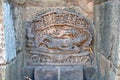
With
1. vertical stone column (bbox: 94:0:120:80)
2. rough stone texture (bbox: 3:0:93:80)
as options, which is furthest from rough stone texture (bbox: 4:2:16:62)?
vertical stone column (bbox: 94:0:120:80)

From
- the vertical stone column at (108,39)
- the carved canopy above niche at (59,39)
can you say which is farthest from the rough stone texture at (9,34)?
the vertical stone column at (108,39)

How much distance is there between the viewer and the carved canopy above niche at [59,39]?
2.75 meters

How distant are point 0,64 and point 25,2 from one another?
3.51 feet

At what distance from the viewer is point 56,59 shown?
2781mm

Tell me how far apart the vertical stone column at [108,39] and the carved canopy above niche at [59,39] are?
0.17 metres

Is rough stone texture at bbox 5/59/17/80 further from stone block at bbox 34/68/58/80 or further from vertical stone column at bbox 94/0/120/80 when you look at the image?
vertical stone column at bbox 94/0/120/80

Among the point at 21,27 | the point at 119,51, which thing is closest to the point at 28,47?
the point at 21,27

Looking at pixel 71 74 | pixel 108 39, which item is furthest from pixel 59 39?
pixel 108 39

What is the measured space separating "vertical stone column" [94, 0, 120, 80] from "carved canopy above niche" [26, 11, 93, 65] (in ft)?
0.56

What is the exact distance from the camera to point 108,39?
2.14 m

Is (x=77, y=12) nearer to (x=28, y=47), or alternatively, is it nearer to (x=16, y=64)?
(x=28, y=47)

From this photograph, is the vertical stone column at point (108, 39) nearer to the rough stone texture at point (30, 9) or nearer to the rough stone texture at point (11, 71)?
the rough stone texture at point (30, 9)

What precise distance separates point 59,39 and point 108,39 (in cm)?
75

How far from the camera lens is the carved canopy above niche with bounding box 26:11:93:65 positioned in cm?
275
